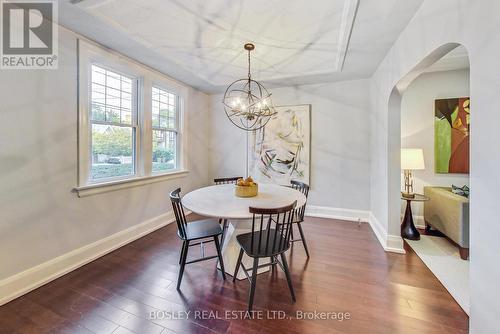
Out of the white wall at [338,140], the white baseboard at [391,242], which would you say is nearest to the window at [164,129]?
the white wall at [338,140]

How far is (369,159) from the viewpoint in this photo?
12.2 ft

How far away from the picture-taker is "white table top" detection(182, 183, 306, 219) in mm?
Result: 1785

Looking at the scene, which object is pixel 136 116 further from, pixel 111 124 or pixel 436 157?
pixel 436 157

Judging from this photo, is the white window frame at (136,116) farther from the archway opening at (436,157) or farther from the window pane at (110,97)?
the archway opening at (436,157)

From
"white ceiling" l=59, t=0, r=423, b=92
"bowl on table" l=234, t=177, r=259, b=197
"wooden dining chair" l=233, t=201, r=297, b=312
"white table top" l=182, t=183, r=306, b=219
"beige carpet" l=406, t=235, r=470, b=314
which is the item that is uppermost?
"white ceiling" l=59, t=0, r=423, b=92

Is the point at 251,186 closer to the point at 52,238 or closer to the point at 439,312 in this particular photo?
the point at 439,312

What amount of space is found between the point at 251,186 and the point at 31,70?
236 cm

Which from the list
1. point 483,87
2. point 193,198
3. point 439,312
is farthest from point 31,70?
point 439,312

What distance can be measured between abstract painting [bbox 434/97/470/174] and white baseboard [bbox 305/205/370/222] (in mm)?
1321

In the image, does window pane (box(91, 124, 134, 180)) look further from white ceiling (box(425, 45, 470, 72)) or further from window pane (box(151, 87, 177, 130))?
white ceiling (box(425, 45, 470, 72))

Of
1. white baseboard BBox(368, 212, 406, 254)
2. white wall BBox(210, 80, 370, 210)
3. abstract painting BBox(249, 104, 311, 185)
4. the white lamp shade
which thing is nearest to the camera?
white baseboard BBox(368, 212, 406, 254)

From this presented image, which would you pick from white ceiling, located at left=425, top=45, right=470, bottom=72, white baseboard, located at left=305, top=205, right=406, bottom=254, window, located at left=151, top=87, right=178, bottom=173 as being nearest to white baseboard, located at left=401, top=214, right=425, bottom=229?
white baseboard, located at left=305, top=205, right=406, bottom=254

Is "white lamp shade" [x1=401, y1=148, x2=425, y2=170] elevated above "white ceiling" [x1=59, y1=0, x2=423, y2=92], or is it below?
below

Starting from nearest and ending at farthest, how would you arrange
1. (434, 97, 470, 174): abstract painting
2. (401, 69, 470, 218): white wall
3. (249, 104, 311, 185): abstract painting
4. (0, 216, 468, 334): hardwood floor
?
(0, 216, 468, 334): hardwood floor
(434, 97, 470, 174): abstract painting
(401, 69, 470, 218): white wall
(249, 104, 311, 185): abstract painting
